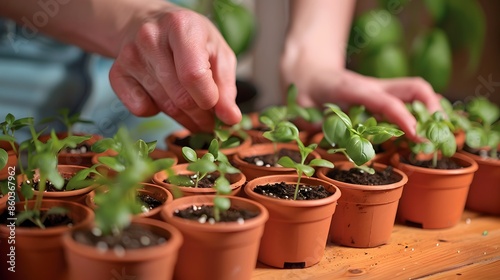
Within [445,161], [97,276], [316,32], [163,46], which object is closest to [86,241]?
[97,276]

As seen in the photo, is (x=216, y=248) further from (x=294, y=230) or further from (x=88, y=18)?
(x=88, y=18)

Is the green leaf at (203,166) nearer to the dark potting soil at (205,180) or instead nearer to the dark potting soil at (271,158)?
the dark potting soil at (205,180)

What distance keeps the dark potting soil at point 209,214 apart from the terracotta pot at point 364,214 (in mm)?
232

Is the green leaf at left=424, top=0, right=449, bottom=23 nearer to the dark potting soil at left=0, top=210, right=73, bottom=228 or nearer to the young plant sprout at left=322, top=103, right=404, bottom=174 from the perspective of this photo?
the young plant sprout at left=322, top=103, right=404, bottom=174

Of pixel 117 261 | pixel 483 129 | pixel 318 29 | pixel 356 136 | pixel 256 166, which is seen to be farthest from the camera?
pixel 318 29

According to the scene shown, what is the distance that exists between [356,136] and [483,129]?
49 cm

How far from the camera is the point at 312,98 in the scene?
5.05 ft

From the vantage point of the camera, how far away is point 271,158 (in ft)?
4.00

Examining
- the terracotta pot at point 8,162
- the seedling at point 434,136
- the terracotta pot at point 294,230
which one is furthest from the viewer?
the seedling at point 434,136

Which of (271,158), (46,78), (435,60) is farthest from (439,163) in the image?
(46,78)

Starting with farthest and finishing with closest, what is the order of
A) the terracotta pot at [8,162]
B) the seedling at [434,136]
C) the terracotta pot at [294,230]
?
1. the seedling at [434,136]
2. the terracotta pot at [8,162]
3. the terracotta pot at [294,230]

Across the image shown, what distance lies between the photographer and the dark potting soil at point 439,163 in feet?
3.89

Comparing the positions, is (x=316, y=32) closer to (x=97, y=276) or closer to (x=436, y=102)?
(x=436, y=102)


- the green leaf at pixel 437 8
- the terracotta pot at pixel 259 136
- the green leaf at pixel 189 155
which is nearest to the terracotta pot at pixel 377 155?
the terracotta pot at pixel 259 136
